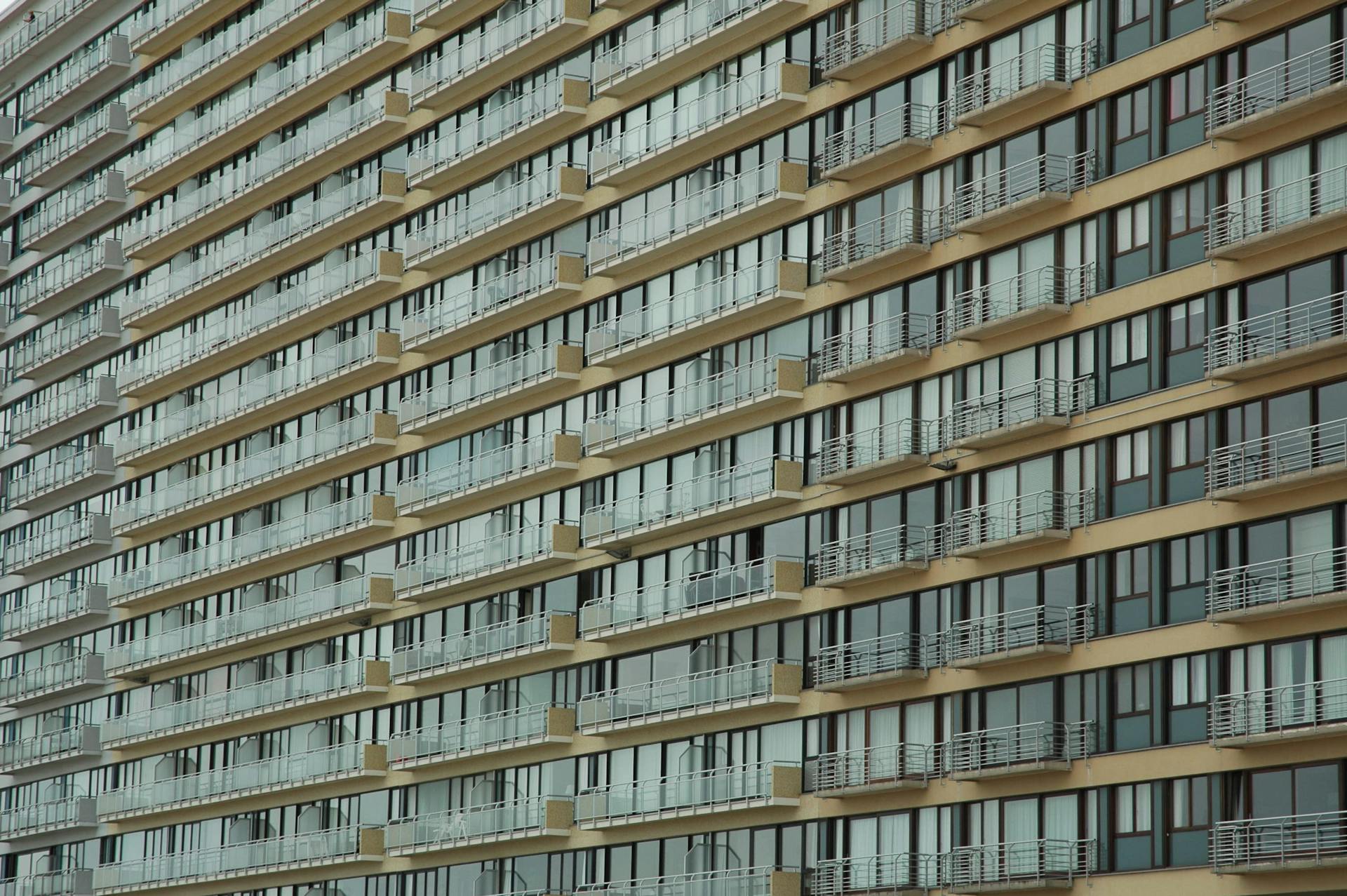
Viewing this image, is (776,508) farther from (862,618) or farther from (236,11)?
(236,11)

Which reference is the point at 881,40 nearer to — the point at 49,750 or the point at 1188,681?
the point at 1188,681

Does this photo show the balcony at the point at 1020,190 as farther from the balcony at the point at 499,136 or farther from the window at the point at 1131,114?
the balcony at the point at 499,136

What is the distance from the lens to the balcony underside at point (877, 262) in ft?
188

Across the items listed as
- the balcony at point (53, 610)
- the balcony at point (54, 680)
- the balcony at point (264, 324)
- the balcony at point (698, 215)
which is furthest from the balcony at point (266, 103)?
the balcony at point (54, 680)

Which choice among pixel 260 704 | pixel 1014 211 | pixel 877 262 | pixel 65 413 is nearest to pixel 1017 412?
pixel 1014 211

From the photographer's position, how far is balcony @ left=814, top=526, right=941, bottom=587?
184ft

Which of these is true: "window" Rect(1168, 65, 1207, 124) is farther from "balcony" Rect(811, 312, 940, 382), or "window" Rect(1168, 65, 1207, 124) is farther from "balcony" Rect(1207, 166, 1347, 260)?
"balcony" Rect(811, 312, 940, 382)

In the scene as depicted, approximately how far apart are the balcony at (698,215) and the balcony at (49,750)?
34.7 metres

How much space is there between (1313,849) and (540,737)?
2831 centimetres

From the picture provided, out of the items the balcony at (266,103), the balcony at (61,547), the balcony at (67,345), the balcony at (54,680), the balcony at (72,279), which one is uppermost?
the balcony at (266,103)

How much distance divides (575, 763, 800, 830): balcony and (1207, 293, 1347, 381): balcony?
55.6 feet

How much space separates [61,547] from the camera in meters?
96.9

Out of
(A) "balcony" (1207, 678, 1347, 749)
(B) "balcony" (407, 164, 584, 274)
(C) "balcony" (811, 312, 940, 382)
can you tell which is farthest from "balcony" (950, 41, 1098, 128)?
(B) "balcony" (407, 164, 584, 274)

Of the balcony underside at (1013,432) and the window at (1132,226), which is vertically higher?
the window at (1132,226)
